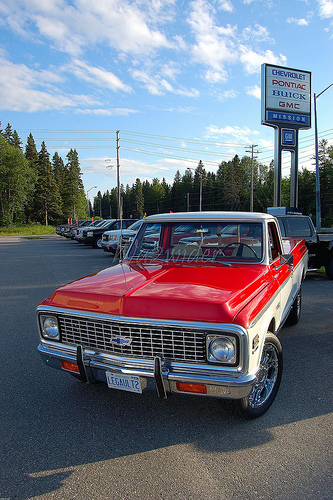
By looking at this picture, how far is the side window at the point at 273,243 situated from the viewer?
425 centimetres

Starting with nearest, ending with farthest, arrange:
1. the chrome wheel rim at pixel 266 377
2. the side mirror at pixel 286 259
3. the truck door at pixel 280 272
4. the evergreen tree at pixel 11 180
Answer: the chrome wheel rim at pixel 266 377 < the truck door at pixel 280 272 < the side mirror at pixel 286 259 < the evergreen tree at pixel 11 180

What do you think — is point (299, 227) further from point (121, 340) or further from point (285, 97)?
point (285, 97)

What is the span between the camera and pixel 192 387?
273 cm

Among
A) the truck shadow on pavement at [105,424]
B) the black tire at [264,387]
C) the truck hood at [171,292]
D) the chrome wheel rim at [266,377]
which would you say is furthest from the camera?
the chrome wheel rim at [266,377]

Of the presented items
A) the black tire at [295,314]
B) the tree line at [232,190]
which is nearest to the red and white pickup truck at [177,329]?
the black tire at [295,314]

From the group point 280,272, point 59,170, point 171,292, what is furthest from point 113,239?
point 59,170

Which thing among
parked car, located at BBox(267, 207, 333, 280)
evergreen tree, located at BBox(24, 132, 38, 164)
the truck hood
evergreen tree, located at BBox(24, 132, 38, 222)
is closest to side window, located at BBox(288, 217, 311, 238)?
parked car, located at BBox(267, 207, 333, 280)

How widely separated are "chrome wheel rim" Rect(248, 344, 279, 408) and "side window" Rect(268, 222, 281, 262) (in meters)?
1.15

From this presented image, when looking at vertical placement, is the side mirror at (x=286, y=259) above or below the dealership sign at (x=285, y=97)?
below

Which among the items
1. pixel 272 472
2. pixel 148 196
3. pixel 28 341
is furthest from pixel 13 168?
pixel 148 196

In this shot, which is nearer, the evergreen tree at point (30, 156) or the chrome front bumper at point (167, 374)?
the chrome front bumper at point (167, 374)

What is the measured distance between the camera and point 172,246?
4.48 m

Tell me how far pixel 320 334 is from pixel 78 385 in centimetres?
358

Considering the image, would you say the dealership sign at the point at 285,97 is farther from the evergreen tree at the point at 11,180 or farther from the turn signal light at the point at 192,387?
the evergreen tree at the point at 11,180
